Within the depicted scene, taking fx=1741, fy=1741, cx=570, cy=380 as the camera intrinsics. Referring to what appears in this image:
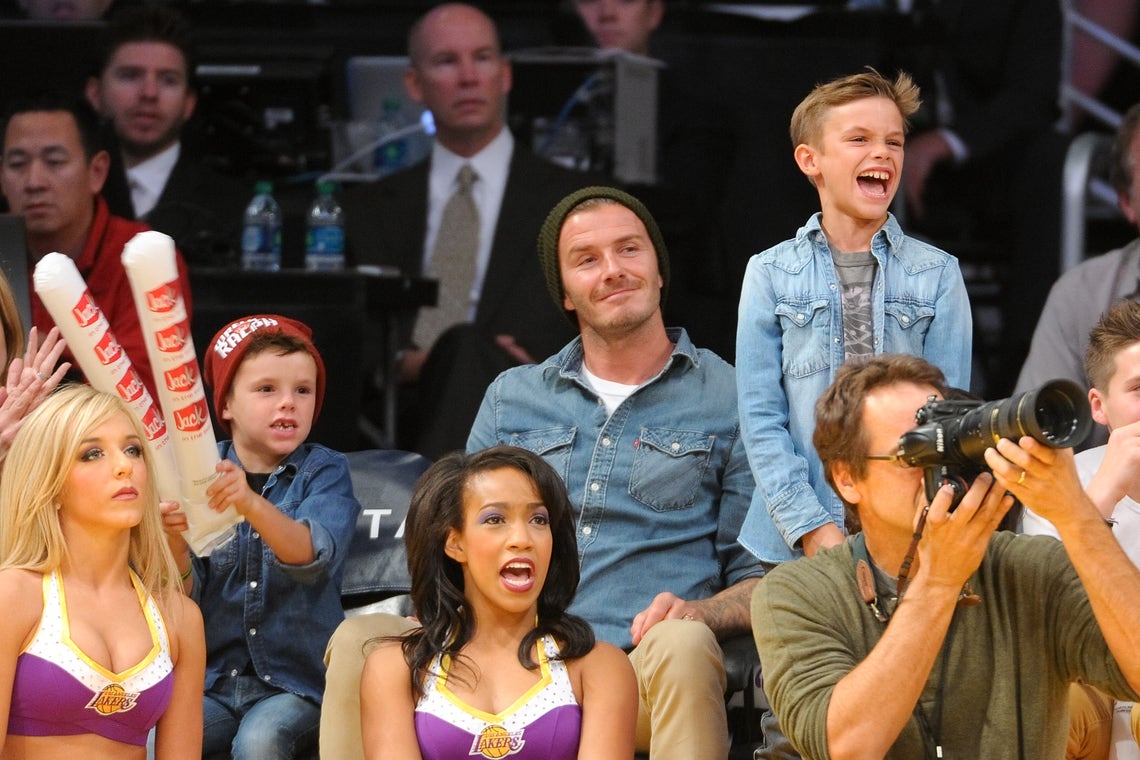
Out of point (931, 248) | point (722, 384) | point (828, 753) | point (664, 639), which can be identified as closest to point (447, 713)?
point (664, 639)

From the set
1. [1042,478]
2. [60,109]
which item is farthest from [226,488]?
[60,109]

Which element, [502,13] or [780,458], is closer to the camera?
[780,458]

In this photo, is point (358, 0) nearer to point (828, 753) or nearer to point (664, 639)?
point (664, 639)

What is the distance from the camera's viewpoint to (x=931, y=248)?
10.4 ft

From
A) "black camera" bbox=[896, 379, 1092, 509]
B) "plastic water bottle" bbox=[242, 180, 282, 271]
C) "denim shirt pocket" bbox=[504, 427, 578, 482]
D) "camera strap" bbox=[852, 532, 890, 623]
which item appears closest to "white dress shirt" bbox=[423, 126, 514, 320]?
"plastic water bottle" bbox=[242, 180, 282, 271]

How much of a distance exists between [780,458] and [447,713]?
76cm

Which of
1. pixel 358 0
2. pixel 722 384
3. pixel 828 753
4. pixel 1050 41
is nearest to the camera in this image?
pixel 828 753

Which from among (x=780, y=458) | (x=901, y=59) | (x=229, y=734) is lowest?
(x=229, y=734)

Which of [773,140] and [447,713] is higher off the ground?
[773,140]

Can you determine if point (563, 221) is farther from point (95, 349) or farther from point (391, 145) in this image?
point (391, 145)

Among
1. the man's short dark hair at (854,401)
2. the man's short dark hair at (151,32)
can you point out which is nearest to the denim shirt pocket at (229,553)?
the man's short dark hair at (854,401)

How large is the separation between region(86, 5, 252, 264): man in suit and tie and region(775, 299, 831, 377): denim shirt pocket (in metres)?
2.58

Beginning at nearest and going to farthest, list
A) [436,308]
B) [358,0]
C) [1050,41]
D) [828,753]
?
[828,753], [436,308], [1050,41], [358,0]

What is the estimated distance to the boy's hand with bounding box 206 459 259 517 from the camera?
2.91 m
